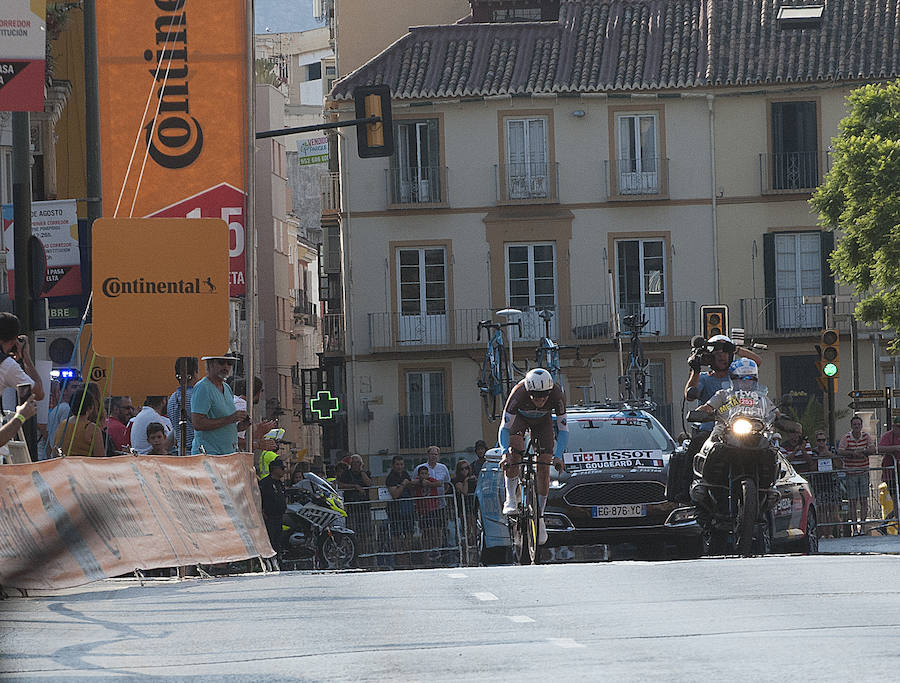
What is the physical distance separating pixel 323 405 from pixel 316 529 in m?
17.3

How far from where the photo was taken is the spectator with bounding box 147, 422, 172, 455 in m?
16.9

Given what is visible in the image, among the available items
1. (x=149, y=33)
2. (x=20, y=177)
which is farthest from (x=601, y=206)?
(x=20, y=177)

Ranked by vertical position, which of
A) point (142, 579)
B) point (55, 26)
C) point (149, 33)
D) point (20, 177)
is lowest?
point (142, 579)

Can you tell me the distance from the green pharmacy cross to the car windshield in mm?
20334

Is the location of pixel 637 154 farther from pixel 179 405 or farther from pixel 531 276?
pixel 179 405

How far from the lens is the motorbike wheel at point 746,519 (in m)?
15.4

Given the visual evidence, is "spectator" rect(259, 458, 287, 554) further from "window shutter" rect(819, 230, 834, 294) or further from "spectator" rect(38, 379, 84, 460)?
"window shutter" rect(819, 230, 834, 294)

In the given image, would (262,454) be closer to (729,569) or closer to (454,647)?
(729,569)

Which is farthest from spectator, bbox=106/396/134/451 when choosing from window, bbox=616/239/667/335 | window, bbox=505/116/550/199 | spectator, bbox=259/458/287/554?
window, bbox=616/239/667/335

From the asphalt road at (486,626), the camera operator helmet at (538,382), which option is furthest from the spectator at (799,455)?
the asphalt road at (486,626)

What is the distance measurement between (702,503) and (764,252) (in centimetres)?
3184

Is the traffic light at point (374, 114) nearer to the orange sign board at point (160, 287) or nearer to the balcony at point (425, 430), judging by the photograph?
the orange sign board at point (160, 287)

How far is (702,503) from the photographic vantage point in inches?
632

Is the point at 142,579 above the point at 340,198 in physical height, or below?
below
